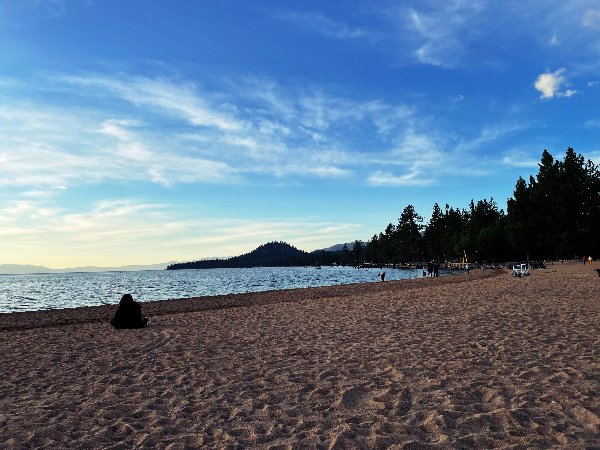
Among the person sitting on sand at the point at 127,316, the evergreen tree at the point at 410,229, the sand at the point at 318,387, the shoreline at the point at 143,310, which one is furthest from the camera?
the evergreen tree at the point at 410,229

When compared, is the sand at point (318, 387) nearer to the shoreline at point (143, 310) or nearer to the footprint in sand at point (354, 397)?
the footprint in sand at point (354, 397)

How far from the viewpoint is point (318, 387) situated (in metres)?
8.23

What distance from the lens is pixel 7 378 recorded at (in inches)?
388

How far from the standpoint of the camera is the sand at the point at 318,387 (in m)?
6.04

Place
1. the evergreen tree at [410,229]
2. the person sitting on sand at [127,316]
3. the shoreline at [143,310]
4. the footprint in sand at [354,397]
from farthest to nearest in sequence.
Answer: the evergreen tree at [410,229], the shoreline at [143,310], the person sitting on sand at [127,316], the footprint in sand at [354,397]

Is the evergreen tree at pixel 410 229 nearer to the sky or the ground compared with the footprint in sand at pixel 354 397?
nearer to the sky

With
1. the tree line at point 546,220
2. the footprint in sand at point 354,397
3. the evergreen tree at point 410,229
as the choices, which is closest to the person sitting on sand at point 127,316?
the footprint in sand at point 354,397

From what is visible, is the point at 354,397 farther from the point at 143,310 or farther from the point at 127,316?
the point at 143,310

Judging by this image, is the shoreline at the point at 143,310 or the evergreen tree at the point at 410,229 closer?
the shoreline at the point at 143,310

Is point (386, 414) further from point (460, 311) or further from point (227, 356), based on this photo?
point (460, 311)

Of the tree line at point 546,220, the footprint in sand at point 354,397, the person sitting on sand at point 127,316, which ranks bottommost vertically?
the footprint in sand at point 354,397

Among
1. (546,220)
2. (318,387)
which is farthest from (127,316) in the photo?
(546,220)

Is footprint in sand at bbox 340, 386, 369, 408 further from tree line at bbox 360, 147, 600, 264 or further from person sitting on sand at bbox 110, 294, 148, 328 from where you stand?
tree line at bbox 360, 147, 600, 264

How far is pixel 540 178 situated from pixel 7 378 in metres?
99.8
